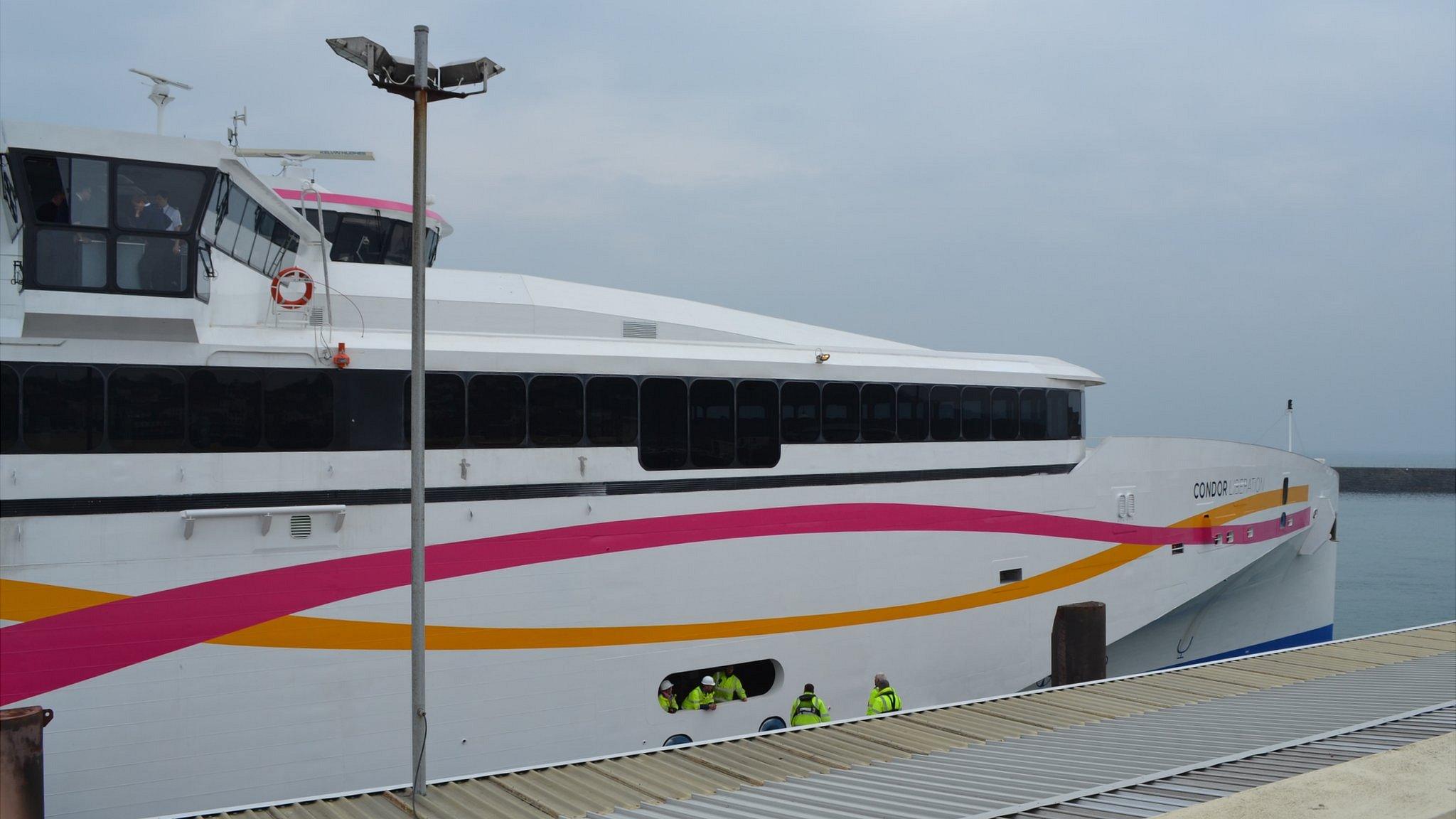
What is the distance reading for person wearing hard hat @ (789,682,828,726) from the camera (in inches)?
392

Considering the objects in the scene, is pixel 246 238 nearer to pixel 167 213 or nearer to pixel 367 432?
pixel 167 213

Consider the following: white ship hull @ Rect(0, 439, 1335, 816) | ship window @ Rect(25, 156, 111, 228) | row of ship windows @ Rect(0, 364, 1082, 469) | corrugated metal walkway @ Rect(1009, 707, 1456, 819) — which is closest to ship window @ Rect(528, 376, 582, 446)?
row of ship windows @ Rect(0, 364, 1082, 469)

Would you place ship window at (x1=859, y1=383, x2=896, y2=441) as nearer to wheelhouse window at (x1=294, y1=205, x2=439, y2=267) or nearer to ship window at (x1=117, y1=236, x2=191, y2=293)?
wheelhouse window at (x1=294, y1=205, x2=439, y2=267)

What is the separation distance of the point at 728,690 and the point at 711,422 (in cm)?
267

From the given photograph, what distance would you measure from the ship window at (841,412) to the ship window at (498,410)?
347 centimetres

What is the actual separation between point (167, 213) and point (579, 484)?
13.1ft

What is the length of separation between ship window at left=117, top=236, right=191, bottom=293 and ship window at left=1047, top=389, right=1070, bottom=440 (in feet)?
32.6

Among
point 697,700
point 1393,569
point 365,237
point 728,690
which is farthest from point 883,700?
point 1393,569

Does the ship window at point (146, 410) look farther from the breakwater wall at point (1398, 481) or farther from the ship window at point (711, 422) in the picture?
the breakwater wall at point (1398, 481)

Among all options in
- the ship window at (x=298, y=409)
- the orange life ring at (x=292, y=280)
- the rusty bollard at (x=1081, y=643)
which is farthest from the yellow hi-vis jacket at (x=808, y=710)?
the orange life ring at (x=292, y=280)

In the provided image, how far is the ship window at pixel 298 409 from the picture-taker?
8273 mm

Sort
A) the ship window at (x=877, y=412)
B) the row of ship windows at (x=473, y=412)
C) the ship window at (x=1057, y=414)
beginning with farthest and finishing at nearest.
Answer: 1. the ship window at (x=1057, y=414)
2. the ship window at (x=877, y=412)
3. the row of ship windows at (x=473, y=412)

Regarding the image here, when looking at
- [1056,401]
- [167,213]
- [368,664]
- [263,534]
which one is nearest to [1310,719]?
[1056,401]

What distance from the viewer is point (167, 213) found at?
7871 mm
